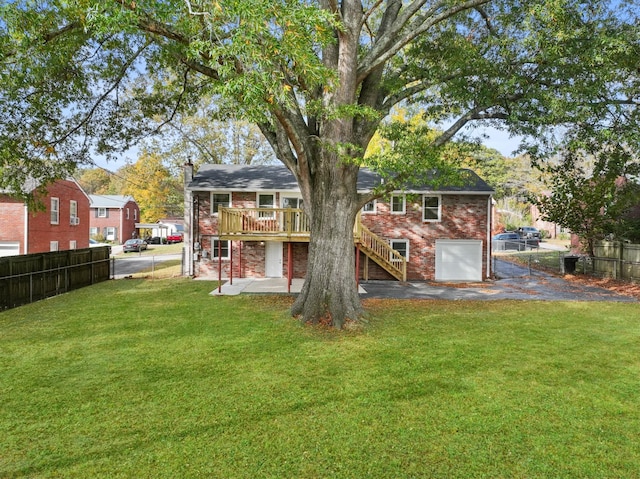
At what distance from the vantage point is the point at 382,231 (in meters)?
18.3

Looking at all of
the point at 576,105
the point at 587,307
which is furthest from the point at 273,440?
the point at 587,307

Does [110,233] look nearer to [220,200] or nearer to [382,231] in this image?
[220,200]

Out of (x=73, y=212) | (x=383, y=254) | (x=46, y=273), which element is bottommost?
(x=46, y=273)

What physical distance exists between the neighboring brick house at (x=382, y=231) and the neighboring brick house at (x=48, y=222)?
24.2ft

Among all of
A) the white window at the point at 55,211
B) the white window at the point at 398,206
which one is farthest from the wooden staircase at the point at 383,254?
the white window at the point at 55,211

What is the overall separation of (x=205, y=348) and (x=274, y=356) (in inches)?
59.5

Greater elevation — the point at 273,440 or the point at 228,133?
the point at 228,133

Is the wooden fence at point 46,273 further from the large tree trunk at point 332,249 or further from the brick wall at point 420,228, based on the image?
the large tree trunk at point 332,249

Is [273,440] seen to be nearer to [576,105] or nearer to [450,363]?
[450,363]

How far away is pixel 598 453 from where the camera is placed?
3.93m

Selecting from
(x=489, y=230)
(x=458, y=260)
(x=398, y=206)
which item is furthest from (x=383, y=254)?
(x=489, y=230)

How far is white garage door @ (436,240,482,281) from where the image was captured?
18281 mm

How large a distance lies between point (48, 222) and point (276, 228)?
16700 mm

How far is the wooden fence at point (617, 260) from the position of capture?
1658 cm
